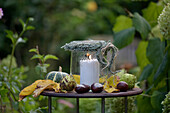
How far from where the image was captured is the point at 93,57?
1520 millimetres

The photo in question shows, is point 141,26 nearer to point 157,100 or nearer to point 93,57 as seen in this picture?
point 157,100

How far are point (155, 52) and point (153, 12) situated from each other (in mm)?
365

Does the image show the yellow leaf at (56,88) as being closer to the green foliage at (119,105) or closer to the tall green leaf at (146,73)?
A: the green foliage at (119,105)

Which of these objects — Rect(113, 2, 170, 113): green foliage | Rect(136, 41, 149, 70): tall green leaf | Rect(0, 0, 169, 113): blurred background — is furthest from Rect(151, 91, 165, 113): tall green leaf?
Rect(0, 0, 169, 113): blurred background

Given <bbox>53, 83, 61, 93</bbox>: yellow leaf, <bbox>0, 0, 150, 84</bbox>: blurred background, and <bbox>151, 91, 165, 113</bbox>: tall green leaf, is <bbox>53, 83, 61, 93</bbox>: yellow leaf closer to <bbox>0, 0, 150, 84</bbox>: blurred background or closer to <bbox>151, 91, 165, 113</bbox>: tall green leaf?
<bbox>151, 91, 165, 113</bbox>: tall green leaf

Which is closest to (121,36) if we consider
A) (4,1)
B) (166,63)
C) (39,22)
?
(166,63)

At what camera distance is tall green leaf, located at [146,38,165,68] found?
6.74ft

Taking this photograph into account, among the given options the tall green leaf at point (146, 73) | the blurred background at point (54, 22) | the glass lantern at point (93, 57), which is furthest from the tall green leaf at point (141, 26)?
the blurred background at point (54, 22)

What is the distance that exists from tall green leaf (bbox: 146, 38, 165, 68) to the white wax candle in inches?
26.7

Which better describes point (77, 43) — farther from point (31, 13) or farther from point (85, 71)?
point (31, 13)

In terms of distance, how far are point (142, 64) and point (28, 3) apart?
101 inches

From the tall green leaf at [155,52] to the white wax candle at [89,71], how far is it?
0.68 meters

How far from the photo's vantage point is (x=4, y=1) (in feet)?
13.4

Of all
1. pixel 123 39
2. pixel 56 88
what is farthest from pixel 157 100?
pixel 56 88
